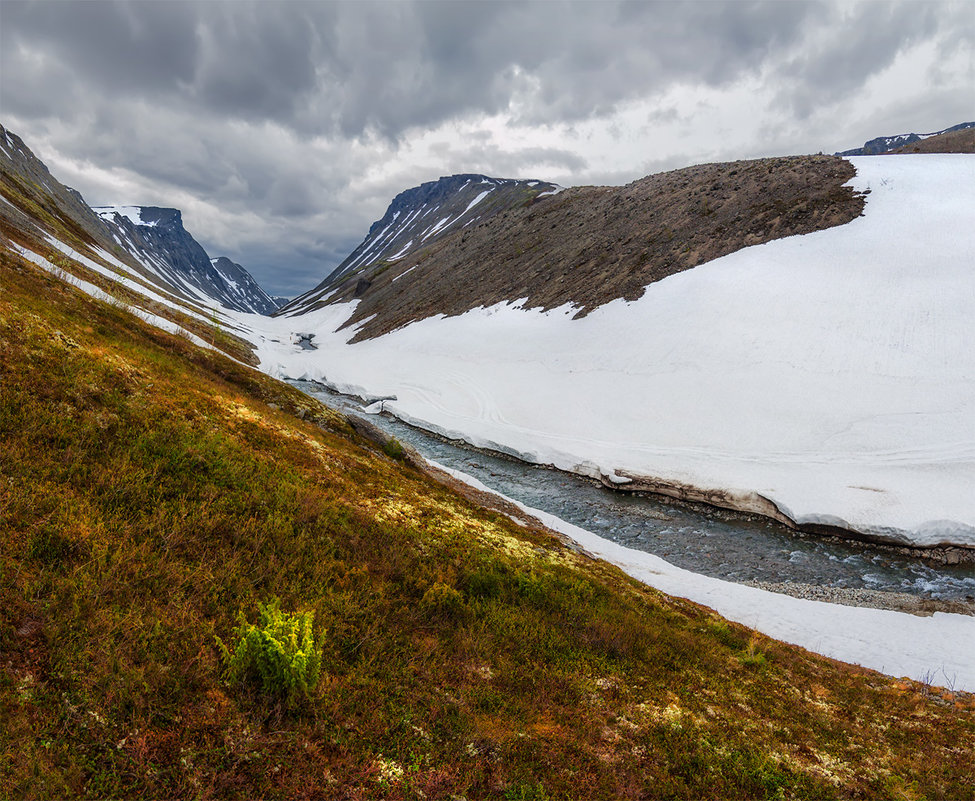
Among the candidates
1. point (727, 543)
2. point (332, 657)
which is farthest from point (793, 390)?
point (332, 657)

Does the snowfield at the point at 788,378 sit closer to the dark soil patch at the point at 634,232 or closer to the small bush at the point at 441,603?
the dark soil patch at the point at 634,232

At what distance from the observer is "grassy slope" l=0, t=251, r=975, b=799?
436 cm

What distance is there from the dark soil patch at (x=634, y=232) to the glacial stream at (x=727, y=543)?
97.1 feet

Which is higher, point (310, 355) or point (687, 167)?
point (687, 167)

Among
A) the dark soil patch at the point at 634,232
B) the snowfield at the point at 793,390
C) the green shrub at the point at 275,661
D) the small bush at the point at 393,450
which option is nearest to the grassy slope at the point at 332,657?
the green shrub at the point at 275,661

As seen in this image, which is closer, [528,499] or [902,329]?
[528,499]

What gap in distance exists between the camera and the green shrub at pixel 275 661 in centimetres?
502

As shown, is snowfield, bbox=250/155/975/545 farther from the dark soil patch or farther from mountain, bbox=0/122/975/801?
mountain, bbox=0/122/975/801

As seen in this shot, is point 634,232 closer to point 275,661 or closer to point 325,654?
point 325,654

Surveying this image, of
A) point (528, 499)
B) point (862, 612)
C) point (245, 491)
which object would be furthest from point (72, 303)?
point (862, 612)

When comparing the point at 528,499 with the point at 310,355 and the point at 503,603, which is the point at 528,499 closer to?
the point at 503,603

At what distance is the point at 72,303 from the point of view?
643 inches

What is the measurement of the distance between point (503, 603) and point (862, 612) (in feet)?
43.2

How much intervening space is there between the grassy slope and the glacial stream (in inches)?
335
